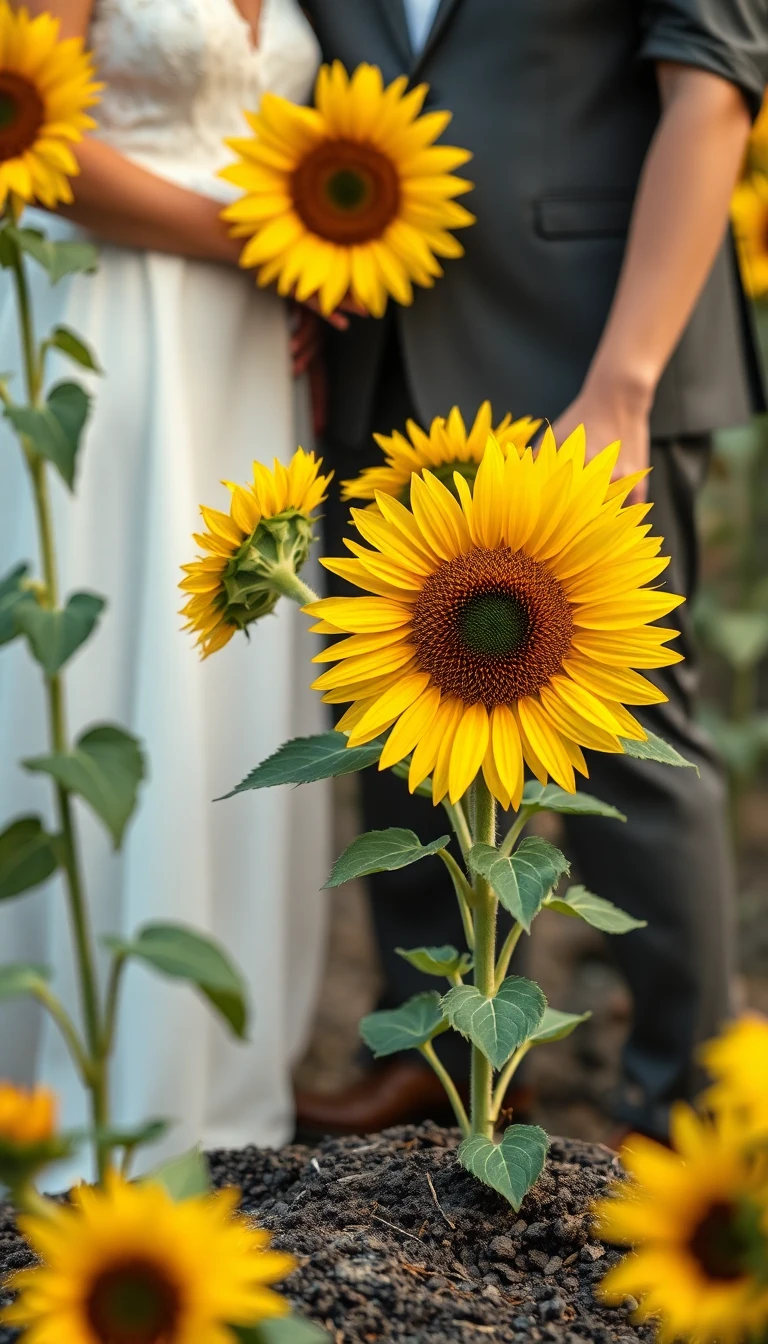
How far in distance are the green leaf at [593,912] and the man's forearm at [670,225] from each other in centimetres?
64

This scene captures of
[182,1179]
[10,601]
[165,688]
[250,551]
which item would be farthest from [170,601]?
[182,1179]

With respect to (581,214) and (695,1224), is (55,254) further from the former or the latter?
(695,1224)

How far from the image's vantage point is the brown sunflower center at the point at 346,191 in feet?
4.38

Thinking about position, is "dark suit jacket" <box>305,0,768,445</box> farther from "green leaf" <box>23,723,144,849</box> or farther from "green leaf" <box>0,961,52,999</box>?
"green leaf" <box>0,961,52,999</box>

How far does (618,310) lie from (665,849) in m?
0.60

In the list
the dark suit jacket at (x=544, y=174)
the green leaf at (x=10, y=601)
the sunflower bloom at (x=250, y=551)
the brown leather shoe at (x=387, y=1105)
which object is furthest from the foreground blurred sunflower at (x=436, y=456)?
the brown leather shoe at (x=387, y=1105)

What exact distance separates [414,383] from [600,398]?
233 mm

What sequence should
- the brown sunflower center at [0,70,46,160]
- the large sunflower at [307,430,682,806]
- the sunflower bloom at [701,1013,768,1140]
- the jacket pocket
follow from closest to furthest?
the sunflower bloom at [701,1013,768,1140] → the large sunflower at [307,430,682,806] → the brown sunflower center at [0,70,46,160] → the jacket pocket

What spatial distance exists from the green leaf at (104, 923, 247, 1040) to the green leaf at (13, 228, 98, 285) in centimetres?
51

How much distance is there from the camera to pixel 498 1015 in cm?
74

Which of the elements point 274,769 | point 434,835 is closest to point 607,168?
point 434,835

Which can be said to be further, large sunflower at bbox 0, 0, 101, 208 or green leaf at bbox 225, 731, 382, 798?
large sunflower at bbox 0, 0, 101, 208

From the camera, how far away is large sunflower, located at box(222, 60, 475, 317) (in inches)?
52.2

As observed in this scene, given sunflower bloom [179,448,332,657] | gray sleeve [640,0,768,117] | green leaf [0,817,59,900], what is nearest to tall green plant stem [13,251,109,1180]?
green leaf [0,817,59,900]
